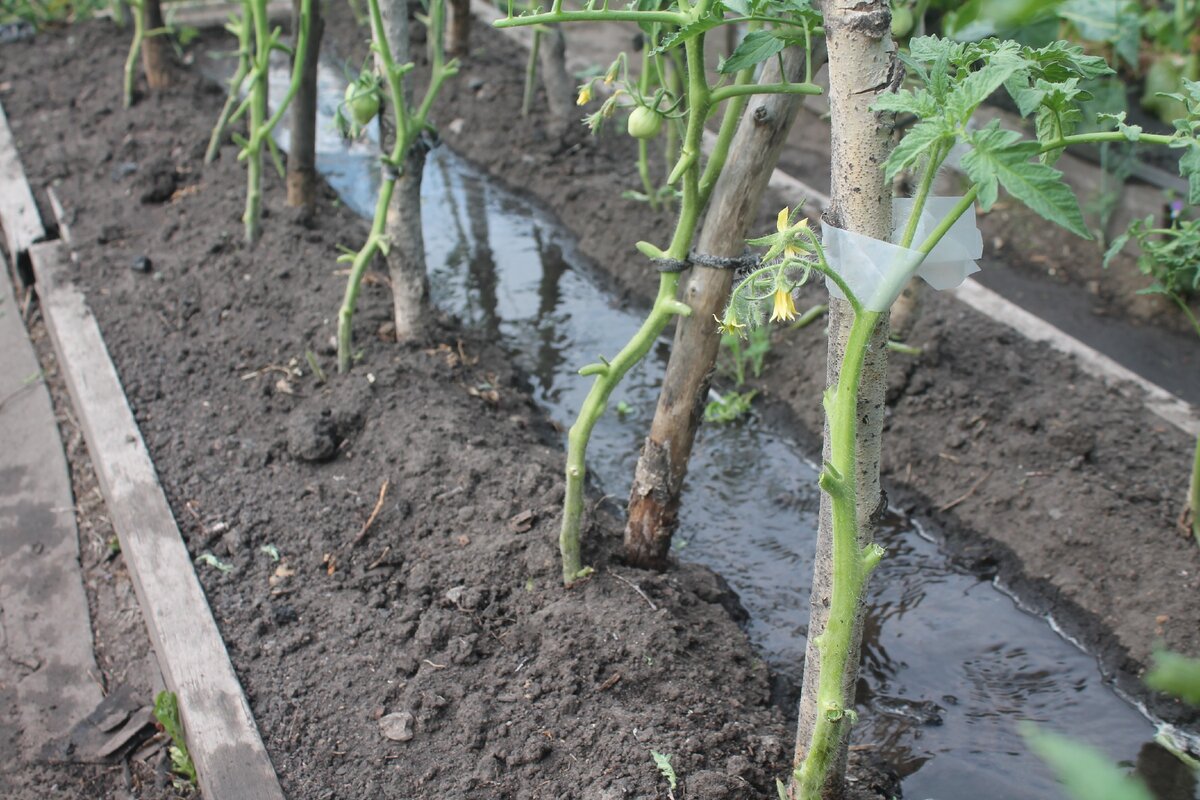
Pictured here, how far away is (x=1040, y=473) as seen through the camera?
2877 mm

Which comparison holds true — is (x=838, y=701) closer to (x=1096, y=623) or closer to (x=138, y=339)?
(x=1096, y=623)

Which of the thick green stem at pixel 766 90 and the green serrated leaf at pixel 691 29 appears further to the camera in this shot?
the thick green stem at pixel 766 90

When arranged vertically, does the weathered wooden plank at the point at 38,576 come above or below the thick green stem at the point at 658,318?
below

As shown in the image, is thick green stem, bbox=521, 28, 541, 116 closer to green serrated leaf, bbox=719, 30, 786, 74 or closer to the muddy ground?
the muddy ground

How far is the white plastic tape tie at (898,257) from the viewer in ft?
4.47

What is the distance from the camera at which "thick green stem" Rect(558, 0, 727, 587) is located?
73.4 inches

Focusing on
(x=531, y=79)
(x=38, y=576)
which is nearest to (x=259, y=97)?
(x=531, y=79)

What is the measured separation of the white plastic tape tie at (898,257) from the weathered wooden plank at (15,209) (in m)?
3.56

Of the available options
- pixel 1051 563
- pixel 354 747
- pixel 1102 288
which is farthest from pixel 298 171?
pixel 1102 288

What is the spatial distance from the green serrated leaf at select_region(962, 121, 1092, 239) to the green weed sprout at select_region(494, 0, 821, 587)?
490 mm

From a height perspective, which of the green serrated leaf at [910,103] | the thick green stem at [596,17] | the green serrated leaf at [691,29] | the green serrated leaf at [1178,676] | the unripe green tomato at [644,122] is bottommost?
the unripe green tomato at [644,122]

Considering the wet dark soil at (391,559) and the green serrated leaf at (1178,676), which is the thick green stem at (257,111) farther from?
the green serrated leaf at (1178,676)

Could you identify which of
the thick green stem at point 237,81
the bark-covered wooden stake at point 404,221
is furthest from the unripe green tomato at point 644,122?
the thick green stem at point 237,81

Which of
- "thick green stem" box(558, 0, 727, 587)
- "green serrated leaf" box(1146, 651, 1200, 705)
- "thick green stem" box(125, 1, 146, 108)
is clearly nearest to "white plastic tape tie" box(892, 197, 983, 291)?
"thick green stem" box(558, 0, 727, 587)
